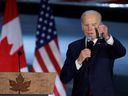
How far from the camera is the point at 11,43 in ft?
17.3

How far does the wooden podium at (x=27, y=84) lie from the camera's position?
295cm

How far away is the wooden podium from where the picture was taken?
2.95 m

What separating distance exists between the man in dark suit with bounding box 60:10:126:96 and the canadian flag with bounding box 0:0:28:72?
192 centimetres

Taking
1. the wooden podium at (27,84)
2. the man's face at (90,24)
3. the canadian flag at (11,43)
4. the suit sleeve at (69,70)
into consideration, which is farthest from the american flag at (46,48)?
the wooden podium at (27,84)

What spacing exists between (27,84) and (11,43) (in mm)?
2354

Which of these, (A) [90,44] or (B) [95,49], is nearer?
(A) [90,44]

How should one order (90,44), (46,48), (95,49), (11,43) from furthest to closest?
(46,48)
(11,43)
(95,49)
(90,44)

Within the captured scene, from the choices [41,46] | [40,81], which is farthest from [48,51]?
[40,81]

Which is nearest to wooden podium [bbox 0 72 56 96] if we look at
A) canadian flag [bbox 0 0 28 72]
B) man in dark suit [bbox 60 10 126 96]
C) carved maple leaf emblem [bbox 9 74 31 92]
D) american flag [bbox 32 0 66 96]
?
carved maple leaf emblem [bbox 9 74 31 92]

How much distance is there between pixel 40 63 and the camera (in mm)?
5453

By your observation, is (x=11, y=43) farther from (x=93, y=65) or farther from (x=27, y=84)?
(x=27, y=84)

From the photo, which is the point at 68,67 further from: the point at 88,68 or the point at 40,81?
the point at 40,81

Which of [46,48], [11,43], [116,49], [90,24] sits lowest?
[46,48]

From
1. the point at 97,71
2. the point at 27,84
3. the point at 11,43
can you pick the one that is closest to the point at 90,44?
the point at 97,71
